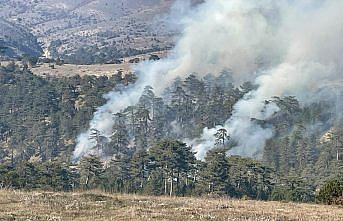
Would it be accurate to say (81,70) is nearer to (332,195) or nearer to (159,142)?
(159,142)

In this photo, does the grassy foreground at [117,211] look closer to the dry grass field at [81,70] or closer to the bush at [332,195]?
the bush at [332,195]

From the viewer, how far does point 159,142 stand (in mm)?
51812

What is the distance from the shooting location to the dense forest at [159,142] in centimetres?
4575

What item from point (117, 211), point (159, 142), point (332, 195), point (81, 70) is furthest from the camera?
point (81, 70)

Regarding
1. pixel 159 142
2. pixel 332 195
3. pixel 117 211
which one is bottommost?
pixel 117 211

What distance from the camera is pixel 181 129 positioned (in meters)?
77.6

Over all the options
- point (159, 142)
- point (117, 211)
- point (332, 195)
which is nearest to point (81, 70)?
point (159, 142)

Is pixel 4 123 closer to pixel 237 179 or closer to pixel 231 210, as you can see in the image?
pixel 237 179

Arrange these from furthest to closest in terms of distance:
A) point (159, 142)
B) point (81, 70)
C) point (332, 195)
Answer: point (81, 70) < point (159, 142) < point (332, 195)

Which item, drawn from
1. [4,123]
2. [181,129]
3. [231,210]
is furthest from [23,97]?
[231,210]

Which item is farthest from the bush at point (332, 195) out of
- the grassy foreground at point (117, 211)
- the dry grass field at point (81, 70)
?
the dry grass field at point (81, 70)

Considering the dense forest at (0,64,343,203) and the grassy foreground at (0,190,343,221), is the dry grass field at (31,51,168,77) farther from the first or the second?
the grassy foreground at (0,190,343,221)

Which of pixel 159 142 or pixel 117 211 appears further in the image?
pixel 159 142

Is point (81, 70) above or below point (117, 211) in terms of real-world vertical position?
above
